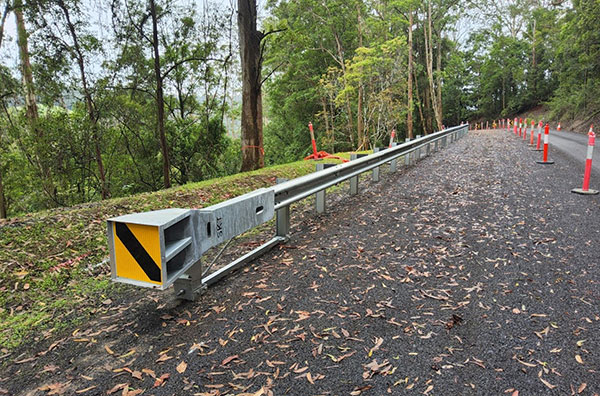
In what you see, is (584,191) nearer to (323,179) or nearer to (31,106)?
(323,179)

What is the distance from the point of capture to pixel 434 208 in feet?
19.8

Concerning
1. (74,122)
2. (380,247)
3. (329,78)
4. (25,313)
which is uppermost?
(329,78)

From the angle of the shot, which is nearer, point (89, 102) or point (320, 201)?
point (320, 201)

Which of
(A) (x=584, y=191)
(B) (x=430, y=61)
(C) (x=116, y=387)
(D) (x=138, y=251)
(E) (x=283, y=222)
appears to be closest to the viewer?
(C) (x=116, y=387)

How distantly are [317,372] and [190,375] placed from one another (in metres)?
0.79

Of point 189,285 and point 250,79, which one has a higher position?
point 250,79

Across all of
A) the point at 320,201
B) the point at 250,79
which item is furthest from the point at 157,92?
the point at 320,201

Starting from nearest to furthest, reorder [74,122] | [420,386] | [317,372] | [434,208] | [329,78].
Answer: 1. [420,386]
2. [317,372]
3. [434,208]
4. [74,122]
5. [329,78]

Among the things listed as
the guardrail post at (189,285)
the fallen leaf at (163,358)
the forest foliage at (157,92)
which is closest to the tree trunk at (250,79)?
the forest foliage at (157,92)

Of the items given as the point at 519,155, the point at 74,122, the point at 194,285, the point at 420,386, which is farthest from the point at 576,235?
the point at 74,122

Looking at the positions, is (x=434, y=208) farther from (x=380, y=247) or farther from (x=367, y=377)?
(x=367, y=377)

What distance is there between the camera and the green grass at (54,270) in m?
3.44

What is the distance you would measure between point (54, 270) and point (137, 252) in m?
2.41

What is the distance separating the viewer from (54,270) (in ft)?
15.0
